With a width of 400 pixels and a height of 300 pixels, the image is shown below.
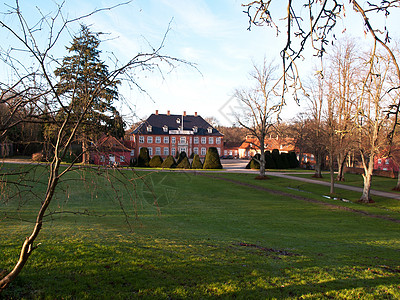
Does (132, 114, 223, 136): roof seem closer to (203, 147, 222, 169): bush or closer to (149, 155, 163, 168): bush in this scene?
(149, 155, 163, 168): bush

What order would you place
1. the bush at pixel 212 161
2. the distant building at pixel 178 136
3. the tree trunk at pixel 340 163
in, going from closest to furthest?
the tree trunk at pixel 340 163 < the bush at pixel 212 161 < the distant building at pixel 178 136

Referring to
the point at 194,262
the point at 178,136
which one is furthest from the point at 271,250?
the point at 178,136

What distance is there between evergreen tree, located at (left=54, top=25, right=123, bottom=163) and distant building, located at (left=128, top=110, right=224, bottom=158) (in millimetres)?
54016

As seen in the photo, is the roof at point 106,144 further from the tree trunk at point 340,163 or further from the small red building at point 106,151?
the tree trunk at point 340,163

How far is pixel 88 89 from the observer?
10.9 feet

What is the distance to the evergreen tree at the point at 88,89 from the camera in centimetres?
324

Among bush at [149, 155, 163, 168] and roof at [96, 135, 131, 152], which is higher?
roof at [96, 135, 131, 152]

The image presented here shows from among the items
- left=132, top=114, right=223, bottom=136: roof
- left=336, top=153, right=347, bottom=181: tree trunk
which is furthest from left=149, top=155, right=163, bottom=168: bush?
left=336, top=153, right=347, bottom=181: tree trunk

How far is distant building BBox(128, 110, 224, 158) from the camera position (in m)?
59.8

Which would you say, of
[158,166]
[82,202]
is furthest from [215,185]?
[158,166]

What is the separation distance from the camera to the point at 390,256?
7688 millimetres

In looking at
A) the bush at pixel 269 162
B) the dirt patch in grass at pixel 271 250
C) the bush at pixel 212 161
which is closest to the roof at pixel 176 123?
the bush at pixel 212 161

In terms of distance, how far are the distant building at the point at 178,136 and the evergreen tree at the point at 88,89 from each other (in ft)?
177

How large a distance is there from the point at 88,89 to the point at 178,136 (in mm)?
57812
